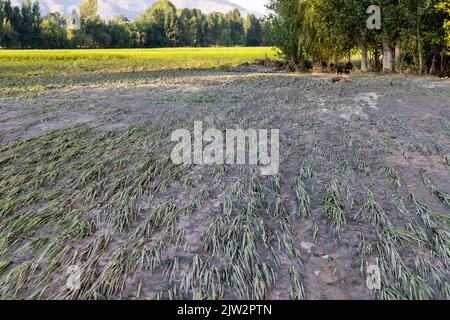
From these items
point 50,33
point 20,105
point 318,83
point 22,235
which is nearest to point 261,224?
point 22,235

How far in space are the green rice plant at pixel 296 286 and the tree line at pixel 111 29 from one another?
58761 millimetres

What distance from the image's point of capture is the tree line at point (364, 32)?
56.0 feet

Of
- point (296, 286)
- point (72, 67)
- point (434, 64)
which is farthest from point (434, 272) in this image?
point (72, 67)

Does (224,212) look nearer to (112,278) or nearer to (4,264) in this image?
(112,278)

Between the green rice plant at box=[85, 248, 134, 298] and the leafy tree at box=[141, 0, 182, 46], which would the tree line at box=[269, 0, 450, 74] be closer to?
the green rice plant at box=[85, 248, 134, 298]

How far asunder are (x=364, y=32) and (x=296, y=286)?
19.1 meters

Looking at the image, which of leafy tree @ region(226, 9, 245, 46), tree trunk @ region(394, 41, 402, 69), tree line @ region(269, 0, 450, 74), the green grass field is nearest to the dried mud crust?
the green grass field

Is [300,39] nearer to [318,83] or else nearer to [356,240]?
[318,83]

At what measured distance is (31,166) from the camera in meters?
6.35

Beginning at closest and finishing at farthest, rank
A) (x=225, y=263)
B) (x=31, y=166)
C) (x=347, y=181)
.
→ (x=225, y=263) < (x=347, y=181) < (x=31, y=166)

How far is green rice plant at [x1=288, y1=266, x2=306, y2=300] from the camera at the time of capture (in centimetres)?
351

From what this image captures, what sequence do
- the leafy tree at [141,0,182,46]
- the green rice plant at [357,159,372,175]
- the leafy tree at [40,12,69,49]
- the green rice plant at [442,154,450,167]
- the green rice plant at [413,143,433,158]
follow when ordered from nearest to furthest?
the green rice plant at [357,159,372,175]
the green rice plant at [442,154,450,167]
the green rice plant at [413,143,433,158]
the leafy tree at [40,12,69,49]
the leafy tree at [141,0,182,46]

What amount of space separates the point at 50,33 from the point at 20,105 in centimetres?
6344

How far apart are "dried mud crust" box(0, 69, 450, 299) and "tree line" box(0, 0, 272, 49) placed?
54.6m
